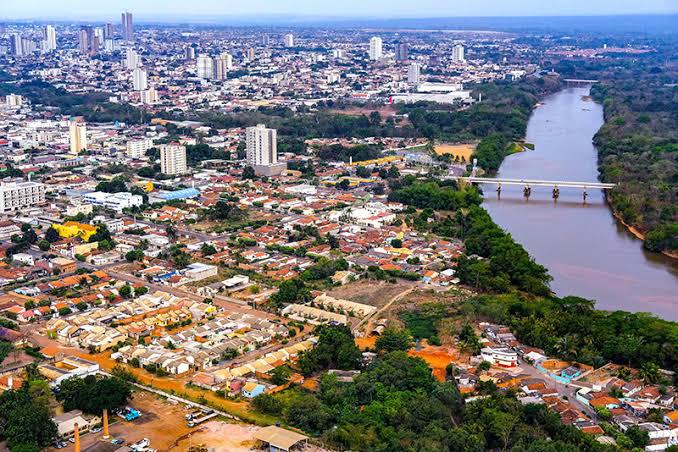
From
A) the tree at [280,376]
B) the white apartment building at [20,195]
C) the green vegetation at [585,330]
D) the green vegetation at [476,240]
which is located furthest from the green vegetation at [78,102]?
the tree at [280,376]

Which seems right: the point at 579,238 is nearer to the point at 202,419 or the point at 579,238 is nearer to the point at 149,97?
the point at 202,419

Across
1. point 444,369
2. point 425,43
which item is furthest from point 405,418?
point 425,43

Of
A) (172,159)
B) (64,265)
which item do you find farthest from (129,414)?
(172,159)

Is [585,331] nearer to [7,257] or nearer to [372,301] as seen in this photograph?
[372,301]

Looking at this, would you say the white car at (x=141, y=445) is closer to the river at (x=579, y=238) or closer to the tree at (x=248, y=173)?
the river at (x=579, y=238)

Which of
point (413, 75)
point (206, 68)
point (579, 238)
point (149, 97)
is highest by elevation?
point (206, 68)

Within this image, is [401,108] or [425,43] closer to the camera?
[401,108]
